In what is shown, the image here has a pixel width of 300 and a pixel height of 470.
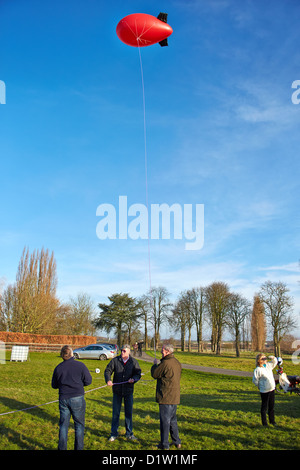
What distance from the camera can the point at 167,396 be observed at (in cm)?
616

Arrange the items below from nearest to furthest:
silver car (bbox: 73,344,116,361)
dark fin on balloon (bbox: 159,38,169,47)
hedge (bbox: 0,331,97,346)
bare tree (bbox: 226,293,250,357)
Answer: dark fin on balloon (bbox: 159,38,169,47) → silver car (bbox: 73,344,116,361) → hedge (bbox: 0,331,97,346) → bare tree (bbox: 226,293,250,357)

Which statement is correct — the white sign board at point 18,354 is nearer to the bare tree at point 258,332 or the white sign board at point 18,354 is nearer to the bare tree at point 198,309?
the bare tree at point 198,309

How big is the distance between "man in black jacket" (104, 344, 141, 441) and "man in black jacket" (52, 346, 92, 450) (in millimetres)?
936

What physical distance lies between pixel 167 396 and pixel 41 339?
33.5m

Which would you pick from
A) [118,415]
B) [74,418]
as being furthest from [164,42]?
[74,418]

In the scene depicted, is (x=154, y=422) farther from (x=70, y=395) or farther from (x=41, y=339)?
(x=41, y=339)

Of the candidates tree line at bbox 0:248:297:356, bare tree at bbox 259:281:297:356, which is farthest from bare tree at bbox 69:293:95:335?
bare tree at bbox 259:281:297:356

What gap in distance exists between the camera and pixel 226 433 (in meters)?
7.29

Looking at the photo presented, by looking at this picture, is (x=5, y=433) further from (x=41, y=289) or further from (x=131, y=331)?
(x=131, y=331)

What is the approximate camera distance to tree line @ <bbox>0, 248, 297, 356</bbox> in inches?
1667

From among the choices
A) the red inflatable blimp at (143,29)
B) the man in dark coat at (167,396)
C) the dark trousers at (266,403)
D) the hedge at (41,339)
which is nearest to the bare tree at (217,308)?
the hedge at (41,339)

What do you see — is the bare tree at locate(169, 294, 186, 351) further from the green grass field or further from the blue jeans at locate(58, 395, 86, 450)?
the blue jeans at locate(58, 395, 86, 450)

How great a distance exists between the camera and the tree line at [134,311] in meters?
42.3
